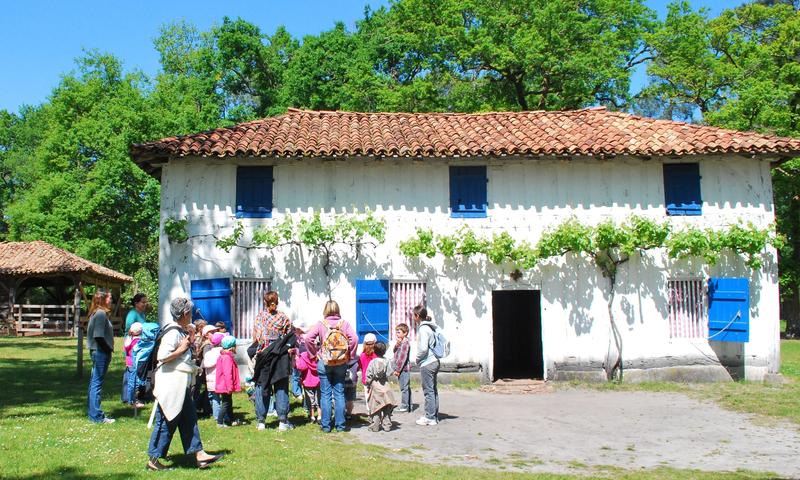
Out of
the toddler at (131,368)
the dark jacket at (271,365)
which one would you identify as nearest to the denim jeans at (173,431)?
the dark jacket at (271,365)

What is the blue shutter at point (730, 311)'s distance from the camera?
1366 centimetres

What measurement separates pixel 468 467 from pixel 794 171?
73.5 ft

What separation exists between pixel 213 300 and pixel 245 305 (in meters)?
0.71

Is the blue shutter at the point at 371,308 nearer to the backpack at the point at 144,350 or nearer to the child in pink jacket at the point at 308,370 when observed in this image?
the child in pink jacket at the point at 308,370

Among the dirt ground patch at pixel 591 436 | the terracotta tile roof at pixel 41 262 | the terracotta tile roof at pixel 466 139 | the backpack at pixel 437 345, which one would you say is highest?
the terracotta tile roof at pixel 466 139

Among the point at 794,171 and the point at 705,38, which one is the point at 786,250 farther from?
the point at 705,38

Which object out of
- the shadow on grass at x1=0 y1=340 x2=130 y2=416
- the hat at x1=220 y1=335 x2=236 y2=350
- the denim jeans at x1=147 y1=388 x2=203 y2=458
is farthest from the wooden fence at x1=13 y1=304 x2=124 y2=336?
the denim jeans at x1=147 y1=388 x2=203 y2=458

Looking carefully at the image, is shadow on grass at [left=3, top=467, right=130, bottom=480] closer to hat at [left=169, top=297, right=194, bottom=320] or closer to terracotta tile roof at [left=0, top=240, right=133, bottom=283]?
hat at [left=169, top=297, right=194, bottom=320]

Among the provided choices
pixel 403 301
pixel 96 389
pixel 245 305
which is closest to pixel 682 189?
pixel 403 301

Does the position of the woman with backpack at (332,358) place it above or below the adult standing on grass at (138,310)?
below

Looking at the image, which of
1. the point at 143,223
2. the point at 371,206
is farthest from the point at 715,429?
the point at 143,223

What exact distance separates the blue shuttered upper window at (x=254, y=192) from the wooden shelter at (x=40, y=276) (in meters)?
16.4

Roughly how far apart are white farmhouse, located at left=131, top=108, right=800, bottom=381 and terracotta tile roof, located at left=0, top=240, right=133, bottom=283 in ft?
51.0

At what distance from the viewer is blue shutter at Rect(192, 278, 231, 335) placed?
13.5 meters
